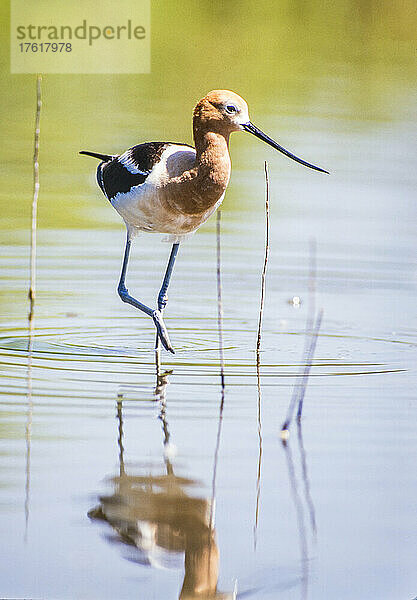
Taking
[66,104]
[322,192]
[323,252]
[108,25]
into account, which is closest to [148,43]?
[108,25]

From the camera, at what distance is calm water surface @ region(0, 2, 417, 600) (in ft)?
13.1

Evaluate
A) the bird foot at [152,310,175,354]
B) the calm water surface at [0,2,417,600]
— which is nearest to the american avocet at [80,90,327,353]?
the bird foot at [152,310,175,354]

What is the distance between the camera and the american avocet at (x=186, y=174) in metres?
6.57

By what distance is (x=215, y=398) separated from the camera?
5.69 m

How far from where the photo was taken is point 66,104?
15875mm

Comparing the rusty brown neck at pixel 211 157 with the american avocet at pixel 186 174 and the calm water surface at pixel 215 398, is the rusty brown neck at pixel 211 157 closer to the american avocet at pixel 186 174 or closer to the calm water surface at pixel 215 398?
the american avocet at pixel 186 174

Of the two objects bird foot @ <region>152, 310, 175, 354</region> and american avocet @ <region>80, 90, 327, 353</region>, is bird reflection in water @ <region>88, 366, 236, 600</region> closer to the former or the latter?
bird foot @ <region>152, 310, 175, 354</region>

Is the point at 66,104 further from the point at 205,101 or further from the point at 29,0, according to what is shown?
the point at 205,101

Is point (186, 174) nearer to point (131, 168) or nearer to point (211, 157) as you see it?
point (211, 157)

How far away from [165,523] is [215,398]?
147 centimetres

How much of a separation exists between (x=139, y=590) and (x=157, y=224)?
330 centimetres

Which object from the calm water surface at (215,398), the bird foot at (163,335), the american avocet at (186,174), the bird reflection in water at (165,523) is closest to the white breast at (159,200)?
the american avocet at (186,174)

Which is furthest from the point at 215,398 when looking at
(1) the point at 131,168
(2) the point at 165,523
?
(1) the point at 131,168

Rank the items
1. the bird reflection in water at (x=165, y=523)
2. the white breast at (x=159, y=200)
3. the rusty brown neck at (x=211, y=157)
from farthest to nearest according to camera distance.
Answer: the white breast at (x=159, y=200) → the rusty brown neck at (x=211, y=157) → the bird reflection in water at (x=165, y=523)
